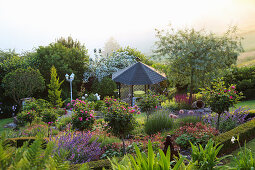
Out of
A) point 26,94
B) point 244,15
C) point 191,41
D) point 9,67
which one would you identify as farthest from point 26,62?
point 244,15

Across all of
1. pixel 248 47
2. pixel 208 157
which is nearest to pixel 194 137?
pixel 208 157

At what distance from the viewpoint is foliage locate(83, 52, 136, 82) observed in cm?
1839

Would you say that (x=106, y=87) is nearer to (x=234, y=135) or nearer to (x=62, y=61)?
(x=62, y=61)

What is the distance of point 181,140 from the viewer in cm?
623

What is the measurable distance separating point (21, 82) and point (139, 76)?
655 cm

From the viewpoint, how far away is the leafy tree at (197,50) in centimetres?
1211

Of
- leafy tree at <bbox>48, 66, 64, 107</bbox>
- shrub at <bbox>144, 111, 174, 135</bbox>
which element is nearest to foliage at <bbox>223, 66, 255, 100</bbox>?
shrub at <bbox>144, 111, 174, 135</bbox>

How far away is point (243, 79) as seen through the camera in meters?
14.1

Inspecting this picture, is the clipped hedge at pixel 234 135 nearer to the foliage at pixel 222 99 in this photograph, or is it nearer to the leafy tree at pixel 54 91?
the foliage at pixel 222 99

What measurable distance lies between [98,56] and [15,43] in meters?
114

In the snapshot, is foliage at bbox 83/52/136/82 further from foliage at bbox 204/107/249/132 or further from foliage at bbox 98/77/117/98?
foliage at bbox 204/107/249/132

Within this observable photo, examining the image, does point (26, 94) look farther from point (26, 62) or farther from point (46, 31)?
point (46, 31)

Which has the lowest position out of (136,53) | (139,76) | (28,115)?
(28,115)

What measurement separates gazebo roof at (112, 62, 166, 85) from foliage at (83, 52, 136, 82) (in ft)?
15.7
